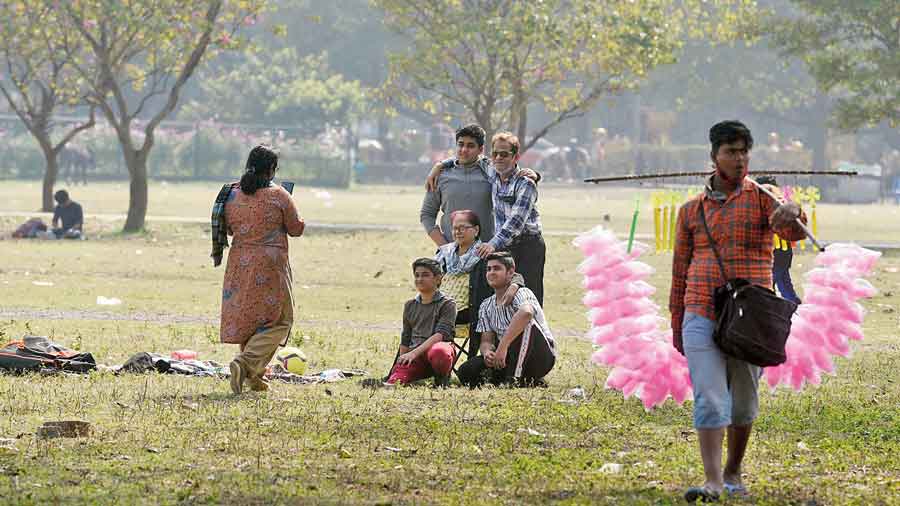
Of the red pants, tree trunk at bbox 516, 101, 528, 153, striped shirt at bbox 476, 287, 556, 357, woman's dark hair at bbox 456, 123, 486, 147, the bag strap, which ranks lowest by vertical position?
the red pants

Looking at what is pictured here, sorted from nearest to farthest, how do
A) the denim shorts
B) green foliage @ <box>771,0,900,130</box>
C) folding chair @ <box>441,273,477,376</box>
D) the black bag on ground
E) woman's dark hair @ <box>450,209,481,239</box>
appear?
the denim shorts, the black bag on ground, woman's dark hair @ <box>450,209,481,239</box>, folding chair @ <box>441,273,477,376</box>, green foliage @ <box>771,0,900,130</box>

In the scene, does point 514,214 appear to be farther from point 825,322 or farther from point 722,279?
point 722,279

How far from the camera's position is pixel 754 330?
6.42m

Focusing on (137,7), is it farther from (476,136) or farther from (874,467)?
(874,467)

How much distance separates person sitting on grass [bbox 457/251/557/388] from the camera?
1018cm

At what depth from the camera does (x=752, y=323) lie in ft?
21.0

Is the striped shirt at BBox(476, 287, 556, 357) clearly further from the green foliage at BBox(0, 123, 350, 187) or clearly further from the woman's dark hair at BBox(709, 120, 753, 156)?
the green foliage at BBox(0, 123, 350, 187)

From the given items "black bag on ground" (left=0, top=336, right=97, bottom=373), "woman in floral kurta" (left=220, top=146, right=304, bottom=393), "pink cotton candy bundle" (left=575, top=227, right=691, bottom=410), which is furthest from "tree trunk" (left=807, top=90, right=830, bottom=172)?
"pink cotton candy bundle" (left=575, top=227, right=691, bottom=410)

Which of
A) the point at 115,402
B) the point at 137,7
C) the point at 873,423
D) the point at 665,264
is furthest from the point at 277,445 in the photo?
the point at 137,7

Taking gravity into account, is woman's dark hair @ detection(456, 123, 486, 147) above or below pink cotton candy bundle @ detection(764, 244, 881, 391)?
above

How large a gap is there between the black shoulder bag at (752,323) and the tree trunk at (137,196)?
24087mm

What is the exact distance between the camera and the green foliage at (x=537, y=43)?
30.9 m

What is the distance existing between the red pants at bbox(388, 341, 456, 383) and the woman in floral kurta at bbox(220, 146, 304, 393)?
2.69 ft

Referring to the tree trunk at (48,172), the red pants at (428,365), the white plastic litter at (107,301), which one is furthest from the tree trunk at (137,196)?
the red pants at (428,365)
